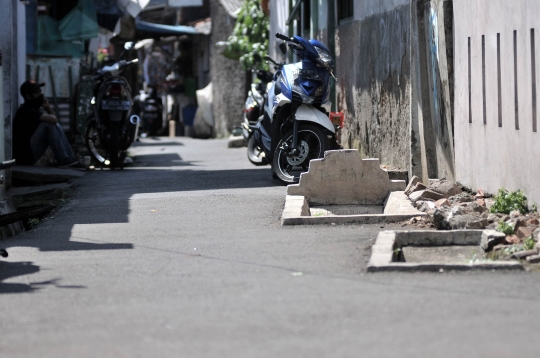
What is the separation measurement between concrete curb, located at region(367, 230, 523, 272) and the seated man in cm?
778

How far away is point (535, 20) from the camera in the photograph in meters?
6.96

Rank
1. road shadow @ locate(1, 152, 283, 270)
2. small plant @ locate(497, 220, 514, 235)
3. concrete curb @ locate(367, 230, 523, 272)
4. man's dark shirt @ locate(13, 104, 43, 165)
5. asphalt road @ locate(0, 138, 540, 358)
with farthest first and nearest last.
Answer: man's dark shirt @ locate(13, 104, 43, 165) < road shadow @ locate(1, 152, 283, 270) < small plant @ locate(497, 220, 514, 235) < concrete curb @ locate(367, 230, 523, 272) < asphalt road @ locate(0, 138, 540, 358)

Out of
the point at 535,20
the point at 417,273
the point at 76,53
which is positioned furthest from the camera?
the point at 76,53

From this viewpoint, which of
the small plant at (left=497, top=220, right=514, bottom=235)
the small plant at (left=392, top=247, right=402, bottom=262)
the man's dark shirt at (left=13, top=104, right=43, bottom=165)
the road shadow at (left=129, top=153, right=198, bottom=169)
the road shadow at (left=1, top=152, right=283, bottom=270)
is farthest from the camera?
the road shadow at (left=129, top=153, right=198, bottom=169)

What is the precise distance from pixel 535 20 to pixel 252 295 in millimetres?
3331

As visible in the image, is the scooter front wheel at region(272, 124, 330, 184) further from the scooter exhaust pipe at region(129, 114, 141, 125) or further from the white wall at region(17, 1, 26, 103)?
the white wall at region(17, 1, 26, 103)

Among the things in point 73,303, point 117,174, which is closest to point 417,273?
point 73,303

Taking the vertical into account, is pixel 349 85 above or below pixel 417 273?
above

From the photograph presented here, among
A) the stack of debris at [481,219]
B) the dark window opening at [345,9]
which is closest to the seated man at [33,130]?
the dark window opening at [345,9]

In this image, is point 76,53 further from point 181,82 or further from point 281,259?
point 181,82

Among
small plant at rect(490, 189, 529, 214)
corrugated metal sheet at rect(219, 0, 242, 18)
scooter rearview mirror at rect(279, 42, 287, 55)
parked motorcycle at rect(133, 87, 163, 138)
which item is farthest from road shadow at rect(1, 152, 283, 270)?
parked motorcycle at rect(133, 87, 163, 138)

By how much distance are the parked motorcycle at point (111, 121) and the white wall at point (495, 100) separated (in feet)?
20.9

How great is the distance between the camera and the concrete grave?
923 centimetres

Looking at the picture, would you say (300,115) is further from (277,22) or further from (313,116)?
(277,22)
